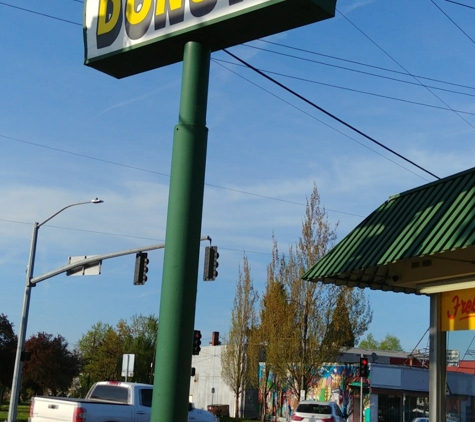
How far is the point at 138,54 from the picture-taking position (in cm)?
693

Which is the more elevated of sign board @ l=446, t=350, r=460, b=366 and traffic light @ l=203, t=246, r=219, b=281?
traffic light @ l=203, t=246, r=219, b=281

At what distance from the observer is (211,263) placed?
27.1 m

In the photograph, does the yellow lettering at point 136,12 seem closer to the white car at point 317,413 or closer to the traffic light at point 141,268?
the traffic light at point 141,268

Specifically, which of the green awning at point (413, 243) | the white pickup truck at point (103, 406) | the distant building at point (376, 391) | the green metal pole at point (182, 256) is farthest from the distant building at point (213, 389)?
the green metal pole at point (182, 256)

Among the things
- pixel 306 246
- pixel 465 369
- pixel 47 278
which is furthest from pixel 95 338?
pixel 465 369

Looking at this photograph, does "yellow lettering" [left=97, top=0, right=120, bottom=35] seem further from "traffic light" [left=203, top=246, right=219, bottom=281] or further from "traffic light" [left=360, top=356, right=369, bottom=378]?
"traffic light" [left=360, top=356, right=369, bottom=378]

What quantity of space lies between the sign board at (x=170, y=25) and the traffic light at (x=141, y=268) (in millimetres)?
21304

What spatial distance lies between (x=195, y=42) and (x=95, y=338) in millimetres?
79525

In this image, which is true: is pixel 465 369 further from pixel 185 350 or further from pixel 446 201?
pixel 185 350

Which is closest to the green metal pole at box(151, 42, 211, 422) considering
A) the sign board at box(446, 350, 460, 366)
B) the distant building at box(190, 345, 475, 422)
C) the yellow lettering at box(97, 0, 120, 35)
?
the yellow lettering at box(97, 0, 120, 35)

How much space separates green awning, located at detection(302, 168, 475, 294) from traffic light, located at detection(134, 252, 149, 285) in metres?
18.6

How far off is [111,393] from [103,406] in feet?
7.51

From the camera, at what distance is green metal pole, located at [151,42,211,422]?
5598 millimetres

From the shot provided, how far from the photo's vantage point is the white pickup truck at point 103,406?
16578 mm
